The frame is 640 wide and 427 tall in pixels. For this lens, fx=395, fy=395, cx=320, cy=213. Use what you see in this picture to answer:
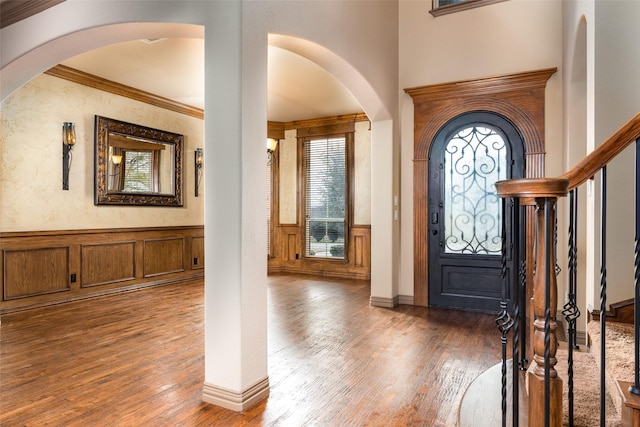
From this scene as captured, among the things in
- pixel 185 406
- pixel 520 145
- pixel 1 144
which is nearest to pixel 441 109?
pixel 520 145

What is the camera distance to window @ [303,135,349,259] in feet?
23.6

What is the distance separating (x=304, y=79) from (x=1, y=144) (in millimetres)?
3588

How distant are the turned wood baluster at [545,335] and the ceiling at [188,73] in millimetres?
3569

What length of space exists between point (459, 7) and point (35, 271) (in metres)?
5.89

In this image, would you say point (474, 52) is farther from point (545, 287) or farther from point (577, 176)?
point (545, 287)

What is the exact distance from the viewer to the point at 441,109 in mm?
4715

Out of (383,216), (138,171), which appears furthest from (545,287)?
(138,171)

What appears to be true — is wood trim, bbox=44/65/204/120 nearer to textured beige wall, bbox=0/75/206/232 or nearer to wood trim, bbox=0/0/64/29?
textured beige wall, bbox=0/75/206/232

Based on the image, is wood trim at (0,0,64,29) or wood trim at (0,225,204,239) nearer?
wood trim at (0,0,64,29)

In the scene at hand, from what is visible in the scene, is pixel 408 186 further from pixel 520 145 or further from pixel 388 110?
pixel 520 145

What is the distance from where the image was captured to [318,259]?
7.40 metres

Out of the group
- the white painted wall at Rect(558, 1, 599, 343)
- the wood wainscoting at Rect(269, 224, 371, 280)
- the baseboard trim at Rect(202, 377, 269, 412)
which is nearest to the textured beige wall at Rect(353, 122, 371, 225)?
the wood wainscoting at Rect(269, 224, 371, 280)

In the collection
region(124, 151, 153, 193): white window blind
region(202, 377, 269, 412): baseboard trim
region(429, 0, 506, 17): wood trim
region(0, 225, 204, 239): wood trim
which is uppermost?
region(429, 0, 506, 17): wood trim

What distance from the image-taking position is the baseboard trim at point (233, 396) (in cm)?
232
